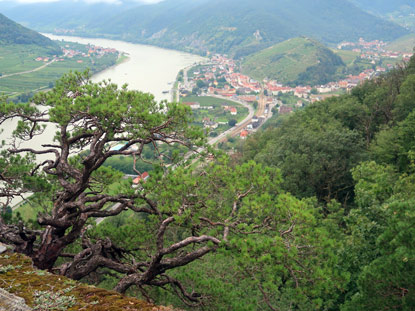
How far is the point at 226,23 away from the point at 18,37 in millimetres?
69134

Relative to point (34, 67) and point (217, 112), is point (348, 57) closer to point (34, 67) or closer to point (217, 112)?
point (217, 112)

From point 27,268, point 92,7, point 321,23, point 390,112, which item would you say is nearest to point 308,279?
point 27,268

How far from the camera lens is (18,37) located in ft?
251

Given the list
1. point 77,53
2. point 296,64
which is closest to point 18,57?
point 77,53

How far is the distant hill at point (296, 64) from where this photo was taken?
7244 cm

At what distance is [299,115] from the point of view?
22.6 metres

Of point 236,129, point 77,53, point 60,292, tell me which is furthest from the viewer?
point 77,53

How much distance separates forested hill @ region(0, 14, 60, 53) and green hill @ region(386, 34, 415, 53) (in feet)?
301

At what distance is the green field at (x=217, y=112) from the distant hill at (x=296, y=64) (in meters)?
Result: 18.9

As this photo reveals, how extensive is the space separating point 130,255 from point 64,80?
2.92 metres

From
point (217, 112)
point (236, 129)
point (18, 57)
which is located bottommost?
point (236, 129)

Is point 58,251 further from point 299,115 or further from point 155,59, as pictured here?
point 155,59

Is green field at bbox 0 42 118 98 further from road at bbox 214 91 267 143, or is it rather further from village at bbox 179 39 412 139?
road at bbox 214 91 267 143

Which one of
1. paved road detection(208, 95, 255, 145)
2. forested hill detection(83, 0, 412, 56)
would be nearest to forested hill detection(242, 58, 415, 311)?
paved road detection(208, 95, 255, 145)
